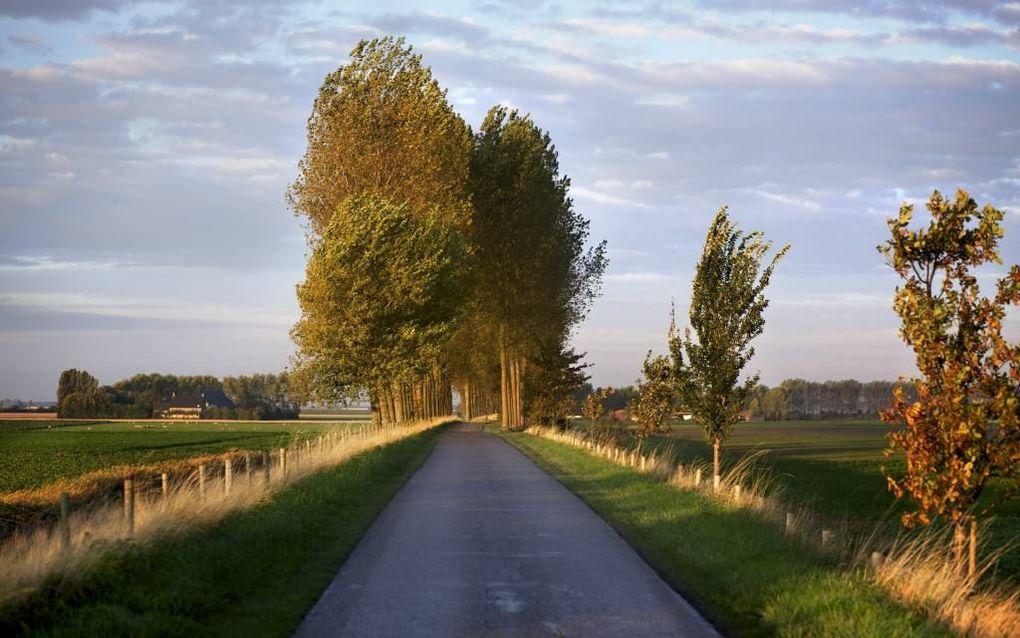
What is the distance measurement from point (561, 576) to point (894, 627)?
4.33m

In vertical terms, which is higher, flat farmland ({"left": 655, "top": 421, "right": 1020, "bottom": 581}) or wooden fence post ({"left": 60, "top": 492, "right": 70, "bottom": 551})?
wooden fence post ({"left": 60, "top": 492, "right": 70, "bottom": 551})

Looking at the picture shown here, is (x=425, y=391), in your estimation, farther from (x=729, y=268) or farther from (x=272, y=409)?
(x=272, y=409)

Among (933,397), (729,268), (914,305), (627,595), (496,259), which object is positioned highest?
(496,259)

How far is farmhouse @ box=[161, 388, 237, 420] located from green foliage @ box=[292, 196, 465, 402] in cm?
12699

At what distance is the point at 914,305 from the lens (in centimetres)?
1301

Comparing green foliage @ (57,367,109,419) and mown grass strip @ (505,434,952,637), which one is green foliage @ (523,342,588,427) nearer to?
mown grass strip @ (505,434,952,637)

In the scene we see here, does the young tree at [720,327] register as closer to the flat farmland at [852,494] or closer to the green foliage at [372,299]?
the flat farmland at [852,494]

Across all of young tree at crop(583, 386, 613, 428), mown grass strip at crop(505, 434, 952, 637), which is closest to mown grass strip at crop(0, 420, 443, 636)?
mown grass strip at crop(505, 434, 952, 637)

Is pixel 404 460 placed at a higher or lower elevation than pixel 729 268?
lower

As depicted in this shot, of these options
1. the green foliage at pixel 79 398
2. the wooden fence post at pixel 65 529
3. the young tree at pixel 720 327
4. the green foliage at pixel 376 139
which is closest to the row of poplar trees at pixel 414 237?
the green foliage at pixel 376 139

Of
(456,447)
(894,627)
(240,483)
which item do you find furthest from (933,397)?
(456,447)

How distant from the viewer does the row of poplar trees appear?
45.7 m

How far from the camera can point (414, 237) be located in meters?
46.2

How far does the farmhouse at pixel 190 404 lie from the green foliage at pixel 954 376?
16285cm
